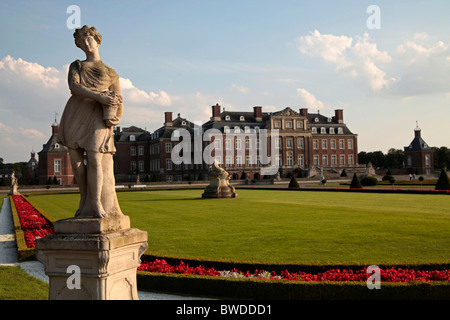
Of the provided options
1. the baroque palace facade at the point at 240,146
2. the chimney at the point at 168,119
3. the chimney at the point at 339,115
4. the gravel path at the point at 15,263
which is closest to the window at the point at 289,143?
the baroque palace facade at the point at 240,146

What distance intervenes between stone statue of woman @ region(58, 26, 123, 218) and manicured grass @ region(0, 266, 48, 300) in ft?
9.25

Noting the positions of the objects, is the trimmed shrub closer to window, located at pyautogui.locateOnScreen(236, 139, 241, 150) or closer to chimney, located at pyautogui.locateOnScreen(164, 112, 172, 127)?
window, located at pyautogui.locateOnScreen(236, 139, 241, 150)

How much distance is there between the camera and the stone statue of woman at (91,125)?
452 cm

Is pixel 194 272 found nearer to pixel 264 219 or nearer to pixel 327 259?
pixel 327 259

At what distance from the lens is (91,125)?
4.55m

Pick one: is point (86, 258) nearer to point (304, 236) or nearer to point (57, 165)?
point (304, 236)

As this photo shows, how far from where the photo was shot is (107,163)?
4.70 meters

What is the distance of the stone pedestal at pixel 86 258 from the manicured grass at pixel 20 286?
2465 millimetres

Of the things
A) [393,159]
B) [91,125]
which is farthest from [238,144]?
[91,125]

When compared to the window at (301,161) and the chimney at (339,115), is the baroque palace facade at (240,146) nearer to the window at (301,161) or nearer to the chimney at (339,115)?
the window at (301,161)

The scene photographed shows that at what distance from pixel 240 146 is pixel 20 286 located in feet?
187

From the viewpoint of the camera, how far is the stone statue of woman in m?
4.52
